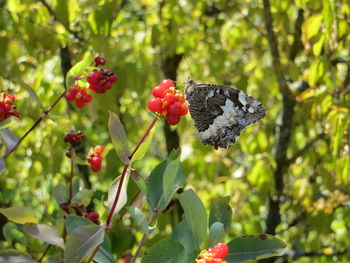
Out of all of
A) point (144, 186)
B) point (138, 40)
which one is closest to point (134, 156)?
point (144, 186)

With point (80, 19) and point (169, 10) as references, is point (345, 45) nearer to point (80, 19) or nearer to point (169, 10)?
point (169, 10)

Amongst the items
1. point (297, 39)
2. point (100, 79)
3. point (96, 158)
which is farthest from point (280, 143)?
point (100, 79)

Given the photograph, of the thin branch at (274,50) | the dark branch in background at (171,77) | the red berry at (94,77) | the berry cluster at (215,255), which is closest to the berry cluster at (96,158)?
the red berry at (94,77)

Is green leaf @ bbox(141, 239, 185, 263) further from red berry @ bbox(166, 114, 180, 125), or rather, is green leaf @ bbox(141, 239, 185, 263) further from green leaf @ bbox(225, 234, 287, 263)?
red berry @ bbox(166, 114, 180, 125)

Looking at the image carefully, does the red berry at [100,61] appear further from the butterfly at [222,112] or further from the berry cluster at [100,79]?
the butterfly at [222,112]

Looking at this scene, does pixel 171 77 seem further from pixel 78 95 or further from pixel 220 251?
pixel 220 251

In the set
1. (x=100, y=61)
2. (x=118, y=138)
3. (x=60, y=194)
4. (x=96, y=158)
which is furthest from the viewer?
(x=96, y=158)
